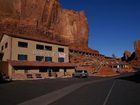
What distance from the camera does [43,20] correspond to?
374 ft

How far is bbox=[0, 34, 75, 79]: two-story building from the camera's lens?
145 ft

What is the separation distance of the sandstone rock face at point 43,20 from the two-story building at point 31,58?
4276 centimetres

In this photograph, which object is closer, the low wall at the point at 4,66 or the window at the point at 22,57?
→ the low wall at the point at 4,66

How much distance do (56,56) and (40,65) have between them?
784 cm

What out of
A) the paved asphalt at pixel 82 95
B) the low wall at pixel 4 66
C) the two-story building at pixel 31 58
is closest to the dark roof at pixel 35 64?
the two-story building at pixel 31 58

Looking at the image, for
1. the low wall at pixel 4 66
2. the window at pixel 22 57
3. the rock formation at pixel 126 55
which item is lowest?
the low wall at pixel 4 66

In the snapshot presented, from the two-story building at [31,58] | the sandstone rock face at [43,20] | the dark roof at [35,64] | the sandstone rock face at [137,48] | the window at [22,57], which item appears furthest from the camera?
the sandstone rock face at [137,48]

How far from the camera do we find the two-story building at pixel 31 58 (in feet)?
145

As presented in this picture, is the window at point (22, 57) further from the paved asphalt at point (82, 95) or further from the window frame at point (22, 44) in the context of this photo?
the paved asphalt at point (82, 95)

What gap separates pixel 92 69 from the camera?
6750 centimetres

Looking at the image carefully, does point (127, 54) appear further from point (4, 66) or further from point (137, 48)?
point (4, 66)

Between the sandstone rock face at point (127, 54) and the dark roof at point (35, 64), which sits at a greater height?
the sandstone rock face at point (127, 54)

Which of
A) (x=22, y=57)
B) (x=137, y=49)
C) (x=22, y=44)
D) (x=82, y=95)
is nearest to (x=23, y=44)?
(x=22, y=44)

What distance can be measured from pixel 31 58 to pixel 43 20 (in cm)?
6757
